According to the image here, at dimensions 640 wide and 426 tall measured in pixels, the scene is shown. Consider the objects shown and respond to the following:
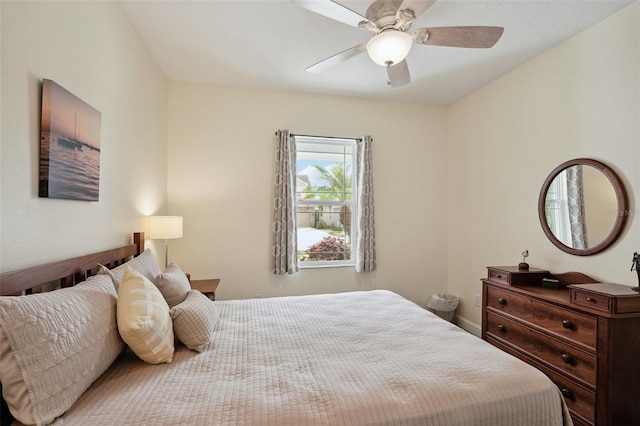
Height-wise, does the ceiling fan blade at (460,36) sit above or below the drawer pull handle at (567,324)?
above

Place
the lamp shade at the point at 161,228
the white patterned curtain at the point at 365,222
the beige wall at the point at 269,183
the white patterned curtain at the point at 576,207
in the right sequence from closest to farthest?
the white patterned curtain at the point at 576,207, the lamp shade at the point at 161,228, the beige wall at the point at 269,183, the white patterned curtain at the point at 365,222

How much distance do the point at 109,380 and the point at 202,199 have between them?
2305 mm

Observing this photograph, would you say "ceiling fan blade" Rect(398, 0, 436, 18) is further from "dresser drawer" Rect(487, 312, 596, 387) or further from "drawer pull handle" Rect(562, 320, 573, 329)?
"dresser drawer" Rect(487, 312, 596, 387)

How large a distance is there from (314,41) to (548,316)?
2.69 m

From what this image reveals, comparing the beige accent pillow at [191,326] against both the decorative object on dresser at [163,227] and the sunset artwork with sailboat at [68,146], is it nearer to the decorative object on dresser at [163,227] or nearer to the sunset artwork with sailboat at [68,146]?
the sunset artwork with sailboat at [68,146]

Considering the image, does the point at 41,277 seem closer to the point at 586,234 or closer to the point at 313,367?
the point at 313,367

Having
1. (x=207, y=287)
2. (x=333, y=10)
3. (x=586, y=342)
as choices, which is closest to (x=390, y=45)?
(x=333, y=10)

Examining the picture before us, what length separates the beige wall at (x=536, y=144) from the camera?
2084 mm

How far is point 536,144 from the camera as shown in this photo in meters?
2.74

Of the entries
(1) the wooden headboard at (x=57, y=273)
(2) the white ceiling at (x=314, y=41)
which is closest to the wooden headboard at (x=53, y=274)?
(1) the wooden headboard at (x=57, y=273)

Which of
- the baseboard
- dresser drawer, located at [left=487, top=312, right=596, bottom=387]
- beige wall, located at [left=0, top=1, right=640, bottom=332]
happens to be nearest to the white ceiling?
beige wall, located at [left=0, top=1, right=640, bottom=332]

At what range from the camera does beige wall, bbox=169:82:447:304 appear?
10.8 feet

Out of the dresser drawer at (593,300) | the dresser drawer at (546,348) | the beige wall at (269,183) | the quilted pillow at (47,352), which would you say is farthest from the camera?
the beige wall at (269,183)

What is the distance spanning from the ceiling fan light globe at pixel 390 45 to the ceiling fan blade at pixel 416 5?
0.40 feet
